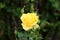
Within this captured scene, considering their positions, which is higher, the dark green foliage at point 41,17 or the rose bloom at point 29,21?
→ the rose bloom at point 29,21

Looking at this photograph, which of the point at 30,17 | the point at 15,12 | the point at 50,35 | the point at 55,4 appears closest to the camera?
the point at 30,17

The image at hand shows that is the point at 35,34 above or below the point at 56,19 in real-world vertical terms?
above

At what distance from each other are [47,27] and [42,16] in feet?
0.38

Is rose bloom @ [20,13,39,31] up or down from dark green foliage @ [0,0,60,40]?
up

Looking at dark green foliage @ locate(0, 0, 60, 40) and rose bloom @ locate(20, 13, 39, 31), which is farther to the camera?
dark green foliage @ locate(0, 0, 60, 40)

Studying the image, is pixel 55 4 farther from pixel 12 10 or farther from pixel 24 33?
pixel 24 33

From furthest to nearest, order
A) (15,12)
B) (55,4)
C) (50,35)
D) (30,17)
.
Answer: (50,35), (55,4), (15,12), (30,17)

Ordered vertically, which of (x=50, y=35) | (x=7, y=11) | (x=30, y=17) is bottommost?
(x=50, y=35)

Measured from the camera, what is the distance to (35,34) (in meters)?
1.10

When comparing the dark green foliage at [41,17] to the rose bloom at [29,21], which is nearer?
the rose bloom at [29,21]

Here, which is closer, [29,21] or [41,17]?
[29,21]

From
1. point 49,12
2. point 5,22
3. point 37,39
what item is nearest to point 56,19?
point 49,12

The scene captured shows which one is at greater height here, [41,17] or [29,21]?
[29,21]

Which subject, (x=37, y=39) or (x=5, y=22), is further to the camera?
(x=5, y=22)
